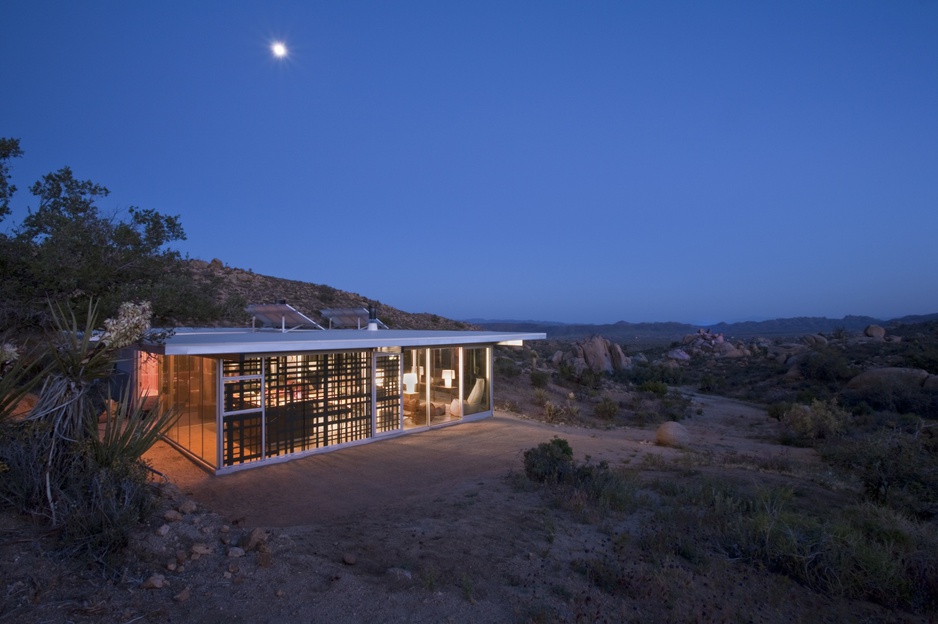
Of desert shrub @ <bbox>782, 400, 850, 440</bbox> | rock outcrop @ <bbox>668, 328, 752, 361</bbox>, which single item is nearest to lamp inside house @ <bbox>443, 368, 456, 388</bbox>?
desert shrub @ <bbox>782, 400, 850, 440</bbox>

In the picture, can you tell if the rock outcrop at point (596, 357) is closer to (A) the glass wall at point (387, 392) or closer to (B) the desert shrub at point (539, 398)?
(B) the desert shrub at point (539, 398)

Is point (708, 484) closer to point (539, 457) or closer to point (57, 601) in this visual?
point (539, 457)

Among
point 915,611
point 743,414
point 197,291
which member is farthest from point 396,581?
point 743,414

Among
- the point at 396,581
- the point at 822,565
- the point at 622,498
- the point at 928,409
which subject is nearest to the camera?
the point at 396,581

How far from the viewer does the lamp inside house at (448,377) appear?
13.4m

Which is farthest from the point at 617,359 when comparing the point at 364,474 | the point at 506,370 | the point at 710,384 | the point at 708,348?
the point at 364,474

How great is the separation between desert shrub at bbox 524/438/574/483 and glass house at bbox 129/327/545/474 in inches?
155

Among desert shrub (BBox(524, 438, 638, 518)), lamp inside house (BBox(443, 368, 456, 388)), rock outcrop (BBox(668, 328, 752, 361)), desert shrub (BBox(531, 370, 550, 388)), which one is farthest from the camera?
rock outcrop (BBox(668, 328, 752, 361))

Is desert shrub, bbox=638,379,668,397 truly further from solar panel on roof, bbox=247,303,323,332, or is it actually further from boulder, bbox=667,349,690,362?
boulder, bbox=667,349,690,362

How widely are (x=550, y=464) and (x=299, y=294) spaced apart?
31957mm

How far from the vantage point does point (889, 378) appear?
2297 cm

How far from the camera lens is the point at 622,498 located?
7.05 m

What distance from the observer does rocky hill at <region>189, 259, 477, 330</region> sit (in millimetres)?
33062

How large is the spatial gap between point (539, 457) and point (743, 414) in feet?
57.7
